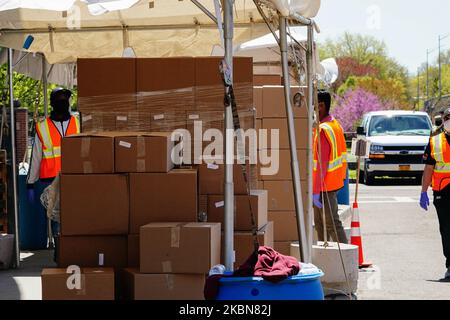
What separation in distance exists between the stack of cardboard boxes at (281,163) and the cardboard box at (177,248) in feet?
12.6

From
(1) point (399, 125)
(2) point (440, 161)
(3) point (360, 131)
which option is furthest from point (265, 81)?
(1) point (399, 125)

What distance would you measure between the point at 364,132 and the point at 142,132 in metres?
20.3

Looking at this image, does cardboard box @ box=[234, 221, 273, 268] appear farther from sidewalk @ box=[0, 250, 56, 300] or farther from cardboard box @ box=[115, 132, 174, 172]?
sidewalk @ box=[0, 250, 56, 300]

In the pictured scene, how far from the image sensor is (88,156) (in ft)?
26.6

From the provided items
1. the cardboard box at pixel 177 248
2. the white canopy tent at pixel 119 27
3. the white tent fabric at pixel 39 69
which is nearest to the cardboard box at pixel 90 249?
the cardboard box at pixel 177 248

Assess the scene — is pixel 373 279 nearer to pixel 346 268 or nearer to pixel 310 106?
pixel 346 268

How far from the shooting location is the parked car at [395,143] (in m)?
27.1

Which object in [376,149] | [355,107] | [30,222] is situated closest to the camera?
[30,222]

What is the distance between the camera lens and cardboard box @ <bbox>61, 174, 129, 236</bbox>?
8.05m

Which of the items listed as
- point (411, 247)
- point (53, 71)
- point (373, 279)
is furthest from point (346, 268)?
point (53, 71)

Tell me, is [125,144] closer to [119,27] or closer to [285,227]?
[285,227]

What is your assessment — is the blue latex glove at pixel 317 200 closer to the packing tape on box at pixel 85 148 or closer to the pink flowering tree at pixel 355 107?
the packing tape on box at pixel 85 148

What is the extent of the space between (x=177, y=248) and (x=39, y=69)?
8862 mm

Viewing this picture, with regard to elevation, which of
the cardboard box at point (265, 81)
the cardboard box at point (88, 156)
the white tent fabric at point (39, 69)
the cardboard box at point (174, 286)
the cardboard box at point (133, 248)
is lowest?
the cardboard box at point (174, 286)
